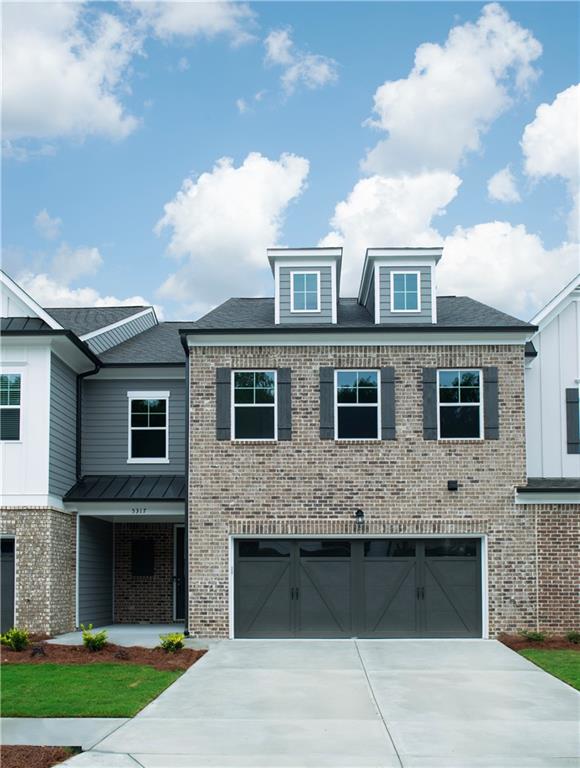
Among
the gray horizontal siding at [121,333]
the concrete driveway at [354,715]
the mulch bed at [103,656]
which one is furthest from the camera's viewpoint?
the gray horizontal siding at [121,333]

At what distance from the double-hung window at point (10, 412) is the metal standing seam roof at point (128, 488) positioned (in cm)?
202

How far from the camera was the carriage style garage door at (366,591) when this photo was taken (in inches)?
802

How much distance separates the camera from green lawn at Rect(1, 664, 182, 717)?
1239 cm

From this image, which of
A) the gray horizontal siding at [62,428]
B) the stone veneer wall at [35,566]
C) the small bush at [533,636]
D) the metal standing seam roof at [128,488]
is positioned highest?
the gray horizontal siding at [62,428]

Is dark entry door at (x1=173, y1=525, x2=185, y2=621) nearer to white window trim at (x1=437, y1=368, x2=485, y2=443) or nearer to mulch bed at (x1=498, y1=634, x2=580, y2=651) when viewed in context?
white window trim at (x1=437, y1=368, x2=485, y2=443)

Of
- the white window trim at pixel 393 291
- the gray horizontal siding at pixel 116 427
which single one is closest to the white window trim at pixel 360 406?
the white window trim at pixel 393 291

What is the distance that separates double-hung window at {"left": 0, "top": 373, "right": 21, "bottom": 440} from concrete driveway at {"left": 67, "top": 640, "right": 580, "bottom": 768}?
6.13m

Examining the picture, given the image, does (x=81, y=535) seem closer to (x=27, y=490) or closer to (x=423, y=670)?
(x=27, y=490)

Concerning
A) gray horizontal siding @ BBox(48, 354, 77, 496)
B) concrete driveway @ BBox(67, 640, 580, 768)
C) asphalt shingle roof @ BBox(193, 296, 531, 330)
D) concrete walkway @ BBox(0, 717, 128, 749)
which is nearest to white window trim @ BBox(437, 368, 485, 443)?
asphalt shingle roof @ BBox(193, 296, 531, 330)

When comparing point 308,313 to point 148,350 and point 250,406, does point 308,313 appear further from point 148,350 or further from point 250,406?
point 148,350

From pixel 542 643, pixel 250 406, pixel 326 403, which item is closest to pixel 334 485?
pixel 326 403

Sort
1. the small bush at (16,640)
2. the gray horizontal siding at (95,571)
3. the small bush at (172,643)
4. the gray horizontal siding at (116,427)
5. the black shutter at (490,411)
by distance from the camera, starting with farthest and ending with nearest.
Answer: the gray horizontal siding at (116,427) → the gray horizontal siding at (95,571) → the black shutter at (490,411) → the small bush at (172,643) → the small bush at (16,640)

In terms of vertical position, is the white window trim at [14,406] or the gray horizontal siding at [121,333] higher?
the gray horizontal siding at [121,333]

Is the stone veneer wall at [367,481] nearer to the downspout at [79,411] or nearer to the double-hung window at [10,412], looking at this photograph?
the downspout at [79,411]
